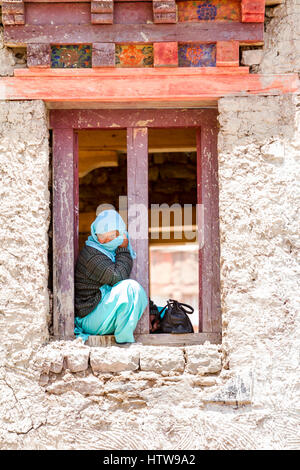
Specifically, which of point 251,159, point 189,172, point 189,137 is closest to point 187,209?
point 189,172

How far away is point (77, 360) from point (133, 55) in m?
1.84

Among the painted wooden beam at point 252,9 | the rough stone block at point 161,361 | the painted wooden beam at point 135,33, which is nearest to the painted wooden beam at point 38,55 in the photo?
the painted wooden beam at point 135,33

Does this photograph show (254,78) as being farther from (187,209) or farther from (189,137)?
(187,209)

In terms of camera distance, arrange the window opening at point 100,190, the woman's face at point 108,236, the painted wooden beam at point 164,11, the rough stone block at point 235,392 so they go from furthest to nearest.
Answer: the window opening at point 100,190
the woman's face at point 108,236
the painted wooden beam at point 164,11
the rough stone block at point 235,392

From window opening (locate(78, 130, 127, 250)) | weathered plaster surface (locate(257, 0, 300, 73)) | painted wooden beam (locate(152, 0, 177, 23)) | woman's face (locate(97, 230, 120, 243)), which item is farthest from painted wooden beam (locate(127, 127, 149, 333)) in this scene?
window opening (locate(78, 130, 127, 250))

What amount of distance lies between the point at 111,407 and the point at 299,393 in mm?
1083

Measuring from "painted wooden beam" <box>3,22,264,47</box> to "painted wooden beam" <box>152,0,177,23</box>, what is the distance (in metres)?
0.04

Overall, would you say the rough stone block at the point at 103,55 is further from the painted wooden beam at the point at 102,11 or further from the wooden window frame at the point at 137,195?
the wooden window frame at the point at 137,195

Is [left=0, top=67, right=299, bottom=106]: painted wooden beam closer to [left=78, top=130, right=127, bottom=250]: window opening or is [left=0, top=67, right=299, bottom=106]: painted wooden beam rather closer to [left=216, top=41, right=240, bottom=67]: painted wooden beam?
A: [left=216, top=41, right=240, bottom=67]: painted wooden beam

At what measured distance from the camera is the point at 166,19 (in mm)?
4133

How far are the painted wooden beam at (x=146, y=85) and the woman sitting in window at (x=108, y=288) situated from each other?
83 centimetres

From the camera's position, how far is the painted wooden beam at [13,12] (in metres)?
4.14

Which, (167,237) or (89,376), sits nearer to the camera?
(89,376)

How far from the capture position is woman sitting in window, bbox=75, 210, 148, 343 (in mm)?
4215
